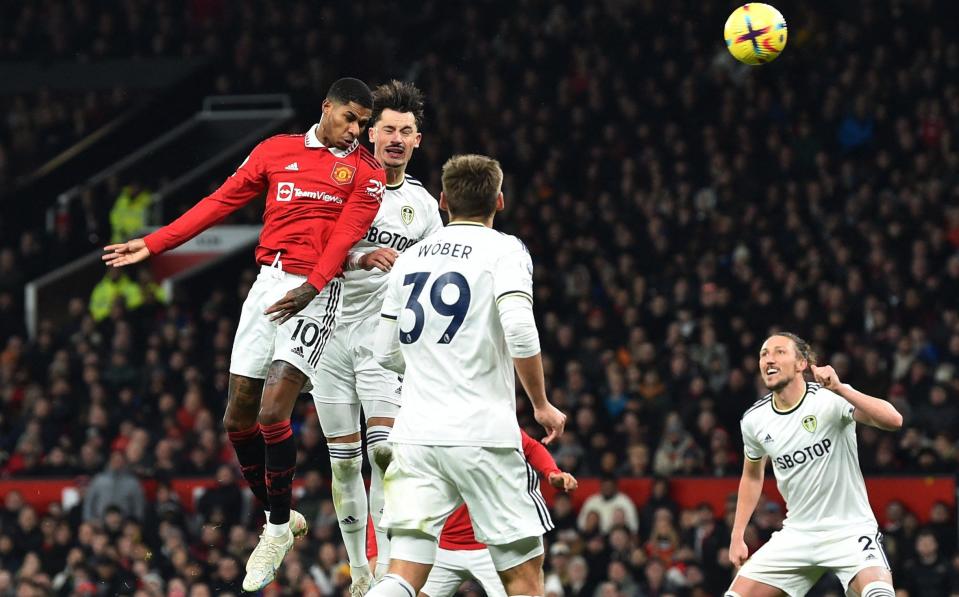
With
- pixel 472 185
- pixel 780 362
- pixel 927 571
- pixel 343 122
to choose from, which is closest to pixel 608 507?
pixel 927 571

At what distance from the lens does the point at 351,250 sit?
31.8ft

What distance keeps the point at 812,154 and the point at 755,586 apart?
36.2 ft

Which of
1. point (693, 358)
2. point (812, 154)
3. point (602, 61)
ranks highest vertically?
point (602, 61)

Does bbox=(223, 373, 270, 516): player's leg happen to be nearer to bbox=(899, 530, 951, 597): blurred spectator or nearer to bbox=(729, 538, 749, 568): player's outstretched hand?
bbox=(729, 538, 749, 568): player's outstretched hand

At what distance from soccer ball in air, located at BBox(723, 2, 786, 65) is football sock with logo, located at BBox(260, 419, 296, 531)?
5.27 metres

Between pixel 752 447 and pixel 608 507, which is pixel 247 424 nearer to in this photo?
pixel 752 447

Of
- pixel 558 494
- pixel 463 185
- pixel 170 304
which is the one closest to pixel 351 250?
pixel 463 185

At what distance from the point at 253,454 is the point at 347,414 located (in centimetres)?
71

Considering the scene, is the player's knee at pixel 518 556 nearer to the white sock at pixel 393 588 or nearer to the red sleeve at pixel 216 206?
the white sock at pixel 393 588

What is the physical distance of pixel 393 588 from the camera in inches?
292

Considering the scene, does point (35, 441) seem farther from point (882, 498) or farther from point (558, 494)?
point (882, 498)

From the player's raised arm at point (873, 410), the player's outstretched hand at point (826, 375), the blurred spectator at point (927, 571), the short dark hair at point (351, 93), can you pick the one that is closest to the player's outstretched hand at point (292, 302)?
the short dark hair at point (351, 93)

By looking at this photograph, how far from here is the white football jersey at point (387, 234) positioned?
9695 millimetres

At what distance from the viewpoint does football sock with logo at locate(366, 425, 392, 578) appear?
9562mm
